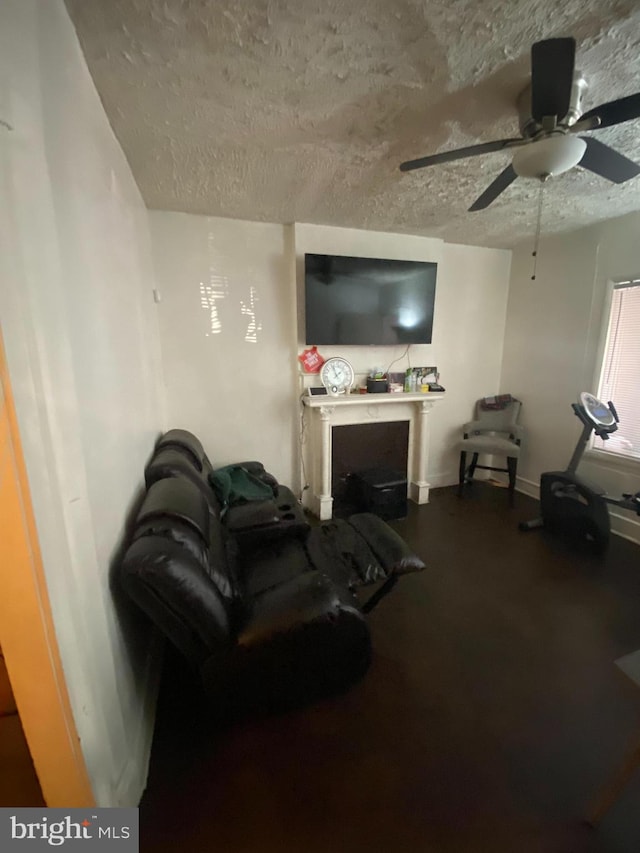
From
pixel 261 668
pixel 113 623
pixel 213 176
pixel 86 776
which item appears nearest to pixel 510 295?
pixel 213 176

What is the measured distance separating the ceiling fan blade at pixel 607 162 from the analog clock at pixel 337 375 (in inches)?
77.1

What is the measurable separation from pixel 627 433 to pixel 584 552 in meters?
1.06

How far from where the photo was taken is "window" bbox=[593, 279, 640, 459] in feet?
8.93

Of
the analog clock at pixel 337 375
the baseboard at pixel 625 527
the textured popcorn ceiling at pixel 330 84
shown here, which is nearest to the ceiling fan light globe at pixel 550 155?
the textured popcorn ceiling at pixel 330 84

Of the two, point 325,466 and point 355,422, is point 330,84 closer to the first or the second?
point 355,422

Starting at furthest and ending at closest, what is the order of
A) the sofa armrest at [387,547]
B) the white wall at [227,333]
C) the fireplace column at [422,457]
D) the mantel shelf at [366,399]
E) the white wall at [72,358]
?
the fireplace column at [422,457], the mantel shelf at [366,399], the white wall at [227,333], the sofa armrest at [387,547], the white wall at [72,358]

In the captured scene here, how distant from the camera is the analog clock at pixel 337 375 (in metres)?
3.06

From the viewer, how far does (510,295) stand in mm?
3715

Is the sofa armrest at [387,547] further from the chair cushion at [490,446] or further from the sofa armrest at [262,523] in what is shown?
the chair cushion at [490,446]

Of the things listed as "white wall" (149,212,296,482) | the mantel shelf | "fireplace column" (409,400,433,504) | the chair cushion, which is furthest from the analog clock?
the chair cushion

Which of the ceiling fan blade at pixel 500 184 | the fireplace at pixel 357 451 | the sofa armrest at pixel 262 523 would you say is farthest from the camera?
the fireplace at pixel 357 451

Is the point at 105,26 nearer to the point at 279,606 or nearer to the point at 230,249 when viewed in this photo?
the point at 230,249

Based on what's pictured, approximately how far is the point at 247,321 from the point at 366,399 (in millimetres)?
1232

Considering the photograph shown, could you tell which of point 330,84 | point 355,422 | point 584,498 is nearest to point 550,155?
point 330,84
